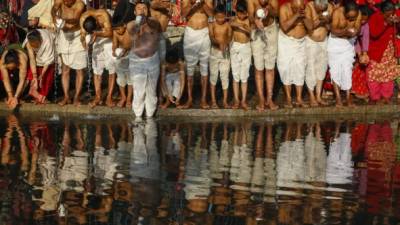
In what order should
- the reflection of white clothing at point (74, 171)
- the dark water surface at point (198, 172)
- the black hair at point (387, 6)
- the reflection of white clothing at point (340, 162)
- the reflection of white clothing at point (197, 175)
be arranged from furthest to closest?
the black hair at point (387, 6) → the reflection of white clothing at point (340, 162) → the reflection of white clothing at point (74, 171) → the reflection of white clothing at point (197, 175) → the dark water surface at point (198, 172)

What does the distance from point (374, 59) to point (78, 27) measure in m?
5.11

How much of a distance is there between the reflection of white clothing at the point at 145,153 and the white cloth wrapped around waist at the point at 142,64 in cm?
84

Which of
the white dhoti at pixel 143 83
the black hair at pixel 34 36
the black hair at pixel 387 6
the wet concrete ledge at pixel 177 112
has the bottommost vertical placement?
the wet concrete ledge at pixel 177 112

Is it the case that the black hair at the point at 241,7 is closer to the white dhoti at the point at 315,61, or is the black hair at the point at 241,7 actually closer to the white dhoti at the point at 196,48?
the white dhoti at the point at 196,48

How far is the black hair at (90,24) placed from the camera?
14598mm

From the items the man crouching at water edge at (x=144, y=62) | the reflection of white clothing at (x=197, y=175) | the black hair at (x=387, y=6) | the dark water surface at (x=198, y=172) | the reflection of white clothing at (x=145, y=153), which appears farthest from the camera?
the black hair at (x=387, y=6)

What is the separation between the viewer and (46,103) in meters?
15.1

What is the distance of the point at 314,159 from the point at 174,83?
14.3 ft

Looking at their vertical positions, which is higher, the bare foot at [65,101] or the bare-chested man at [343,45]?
the bare-chested man at [343,45]

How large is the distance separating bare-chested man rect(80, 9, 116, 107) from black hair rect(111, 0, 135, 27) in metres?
0.15

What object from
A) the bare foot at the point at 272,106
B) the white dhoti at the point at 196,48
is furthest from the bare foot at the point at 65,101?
the bare foot at the point at 272,106

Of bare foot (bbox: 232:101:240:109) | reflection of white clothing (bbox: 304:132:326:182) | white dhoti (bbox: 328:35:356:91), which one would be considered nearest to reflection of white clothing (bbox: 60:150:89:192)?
reflection of white clothing (bbox: 304:132:326:182)

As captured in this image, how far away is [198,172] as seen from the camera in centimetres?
1025

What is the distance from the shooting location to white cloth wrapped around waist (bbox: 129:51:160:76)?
47.5 ft
